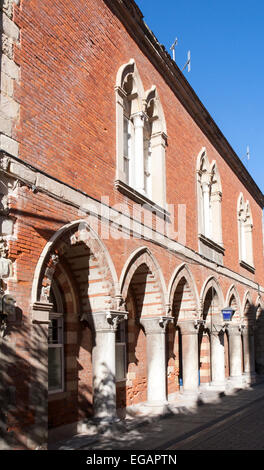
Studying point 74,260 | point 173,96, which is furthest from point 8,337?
point 173,96

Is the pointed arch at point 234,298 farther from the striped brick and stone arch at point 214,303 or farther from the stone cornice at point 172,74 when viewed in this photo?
the stone cornice at point 172,74

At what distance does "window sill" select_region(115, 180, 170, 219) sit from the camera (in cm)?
998

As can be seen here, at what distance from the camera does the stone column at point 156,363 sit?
1111 cm

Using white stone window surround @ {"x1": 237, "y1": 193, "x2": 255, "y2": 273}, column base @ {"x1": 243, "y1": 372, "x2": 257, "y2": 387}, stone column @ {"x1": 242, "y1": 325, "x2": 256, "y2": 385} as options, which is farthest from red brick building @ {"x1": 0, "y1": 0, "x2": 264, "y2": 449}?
white stone window surround @ {"x1": 237, "y1": 193, "x2": 255, "y2": 273}

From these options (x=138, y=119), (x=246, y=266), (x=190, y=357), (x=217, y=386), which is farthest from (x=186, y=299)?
(x=246, y=266)

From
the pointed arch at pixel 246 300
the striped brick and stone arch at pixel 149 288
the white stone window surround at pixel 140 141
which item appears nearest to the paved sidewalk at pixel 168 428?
the striped brick and stone arch at pixel 149 288

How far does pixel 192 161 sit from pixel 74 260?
275 inches

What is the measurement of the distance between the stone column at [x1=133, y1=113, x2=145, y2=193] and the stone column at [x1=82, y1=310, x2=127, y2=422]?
344 centimetres

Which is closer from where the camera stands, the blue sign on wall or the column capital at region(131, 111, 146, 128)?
the column capital at region(131, 111, 146, 128)

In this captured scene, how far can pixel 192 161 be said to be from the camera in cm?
1491

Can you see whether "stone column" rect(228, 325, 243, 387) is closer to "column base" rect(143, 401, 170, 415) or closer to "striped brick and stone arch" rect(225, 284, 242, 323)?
"striped brick and stone arch" rect(225, 284, 242, 323)

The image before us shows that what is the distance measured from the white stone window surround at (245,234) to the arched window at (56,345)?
11.8 m

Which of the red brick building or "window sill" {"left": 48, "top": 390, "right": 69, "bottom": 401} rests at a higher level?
the red brick building

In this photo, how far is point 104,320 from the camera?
9.02 m
